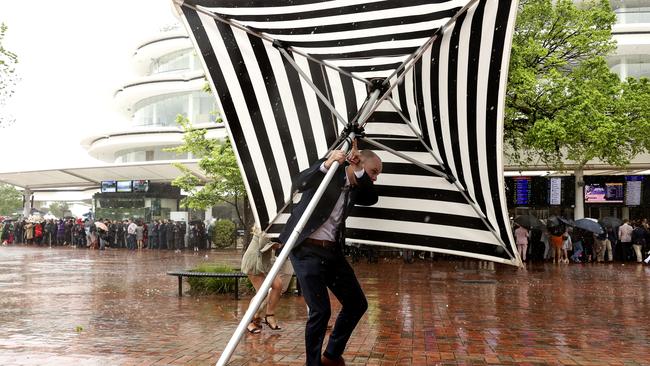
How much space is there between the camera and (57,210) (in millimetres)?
98188

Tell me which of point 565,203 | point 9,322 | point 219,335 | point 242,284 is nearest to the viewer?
point 219,335

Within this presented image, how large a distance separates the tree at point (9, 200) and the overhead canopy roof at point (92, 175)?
41.1 m

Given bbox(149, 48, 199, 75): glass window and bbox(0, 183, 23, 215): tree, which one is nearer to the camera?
bbox(149, 48, 199, 75): glass window

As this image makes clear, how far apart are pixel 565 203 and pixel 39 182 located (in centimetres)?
3703

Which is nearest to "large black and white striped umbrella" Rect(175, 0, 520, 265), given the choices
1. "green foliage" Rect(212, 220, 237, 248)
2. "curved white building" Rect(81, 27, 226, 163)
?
"green foliage" Rect(212, 220, 237, 248)

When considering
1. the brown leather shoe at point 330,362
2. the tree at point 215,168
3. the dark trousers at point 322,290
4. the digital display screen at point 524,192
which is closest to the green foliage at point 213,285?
the tree at point 215,168

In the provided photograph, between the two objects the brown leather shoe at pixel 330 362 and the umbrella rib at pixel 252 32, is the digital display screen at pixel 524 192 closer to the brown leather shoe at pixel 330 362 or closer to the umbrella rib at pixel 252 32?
the brown leather shoe at pixel 330 362

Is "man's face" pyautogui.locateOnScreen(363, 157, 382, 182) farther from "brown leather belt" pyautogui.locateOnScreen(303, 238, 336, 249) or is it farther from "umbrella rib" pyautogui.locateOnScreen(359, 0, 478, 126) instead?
"brown leather belt" pyautogui.locateOnScreen(303, 238, 336, 249)

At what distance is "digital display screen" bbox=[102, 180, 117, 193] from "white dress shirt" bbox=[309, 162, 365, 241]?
4110cm

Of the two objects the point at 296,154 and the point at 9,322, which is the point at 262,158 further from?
the point at 9,322

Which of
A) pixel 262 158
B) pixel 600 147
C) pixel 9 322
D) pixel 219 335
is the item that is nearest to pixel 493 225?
pixel 262 158

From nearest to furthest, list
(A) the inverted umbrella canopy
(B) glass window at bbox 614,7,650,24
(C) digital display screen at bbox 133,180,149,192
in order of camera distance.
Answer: (A) the inverted umbrella canopy, (B) glass window at bbox 614,7,650,24, (C) digital display screen at bbox 133,180,149,192

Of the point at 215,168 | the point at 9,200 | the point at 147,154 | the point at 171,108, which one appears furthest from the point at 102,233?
the point at 9,200

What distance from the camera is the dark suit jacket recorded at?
4555 millimetres
